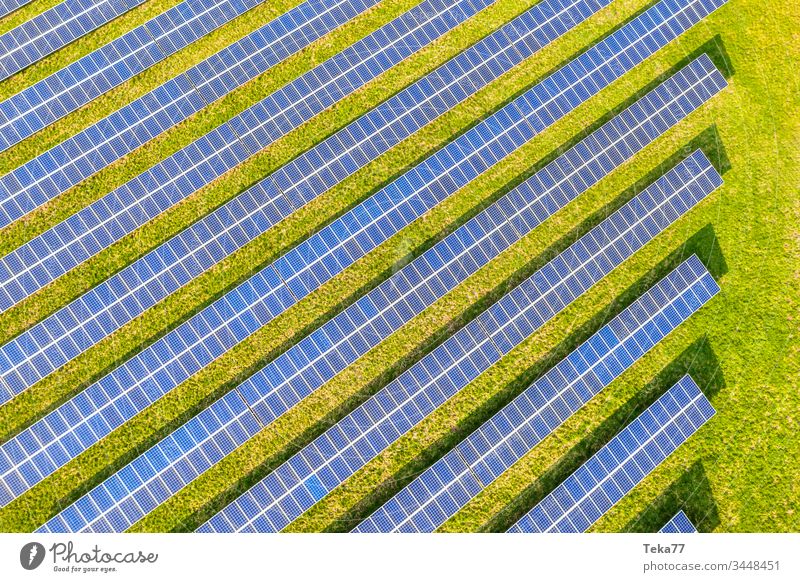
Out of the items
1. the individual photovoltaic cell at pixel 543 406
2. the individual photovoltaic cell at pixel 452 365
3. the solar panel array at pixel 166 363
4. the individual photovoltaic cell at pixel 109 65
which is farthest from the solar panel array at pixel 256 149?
the individual photovoltaic cell at pixel 543 406

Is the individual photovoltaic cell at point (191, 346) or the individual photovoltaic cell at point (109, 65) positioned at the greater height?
the individual photovoltaic cell at point (109, 65)

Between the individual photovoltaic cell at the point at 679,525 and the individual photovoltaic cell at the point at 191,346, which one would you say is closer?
the individual photovoltaic cell at the point at 191,346

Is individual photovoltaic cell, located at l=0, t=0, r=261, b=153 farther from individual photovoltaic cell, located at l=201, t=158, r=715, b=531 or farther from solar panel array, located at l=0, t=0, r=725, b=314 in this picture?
individual photovoltaic cell, located at l=201, t=158, r=715, b=531

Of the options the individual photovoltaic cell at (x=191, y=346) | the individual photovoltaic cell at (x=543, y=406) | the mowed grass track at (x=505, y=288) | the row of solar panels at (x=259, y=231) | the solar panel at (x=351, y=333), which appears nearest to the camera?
the solar panel at (x=351, y=333)

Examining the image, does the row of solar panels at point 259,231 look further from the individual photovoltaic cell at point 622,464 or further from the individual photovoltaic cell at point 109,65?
the individual photovoltaic cell at point 622,464

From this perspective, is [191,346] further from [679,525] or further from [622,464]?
[679,525]

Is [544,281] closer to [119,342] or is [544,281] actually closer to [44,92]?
[119,342]

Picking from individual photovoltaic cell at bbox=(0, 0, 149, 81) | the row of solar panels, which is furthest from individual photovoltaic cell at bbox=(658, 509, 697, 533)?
individual photovoltaic cell at bbox=(0, 0, 149, 81)

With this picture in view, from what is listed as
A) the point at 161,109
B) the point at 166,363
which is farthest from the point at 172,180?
the point at 166,363

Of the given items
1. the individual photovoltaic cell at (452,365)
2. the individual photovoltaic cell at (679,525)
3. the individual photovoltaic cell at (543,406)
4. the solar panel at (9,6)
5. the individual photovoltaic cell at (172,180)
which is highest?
the solar panel at (9,6)
